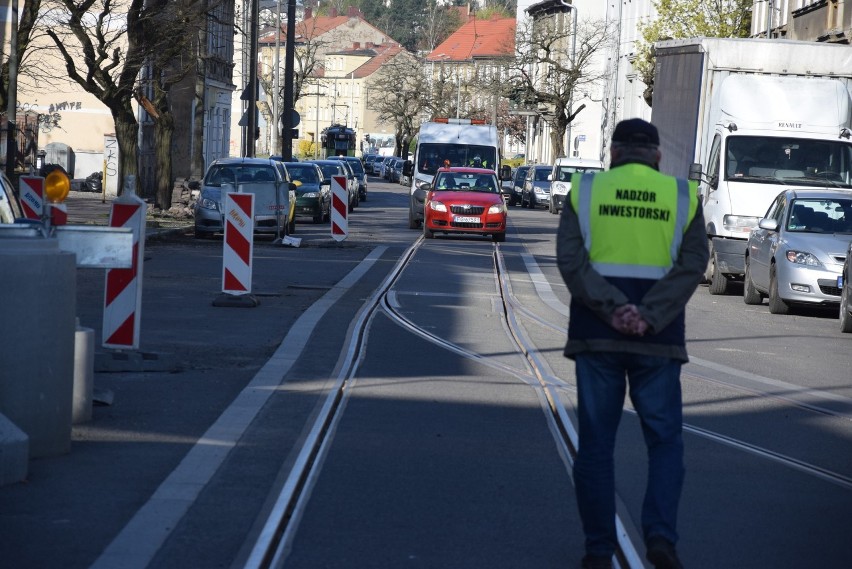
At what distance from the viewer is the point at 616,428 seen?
5441 mm

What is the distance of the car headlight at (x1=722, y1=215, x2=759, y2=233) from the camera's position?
67.4 feet

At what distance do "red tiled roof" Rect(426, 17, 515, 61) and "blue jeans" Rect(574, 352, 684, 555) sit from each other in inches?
5355

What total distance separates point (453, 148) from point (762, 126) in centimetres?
1797

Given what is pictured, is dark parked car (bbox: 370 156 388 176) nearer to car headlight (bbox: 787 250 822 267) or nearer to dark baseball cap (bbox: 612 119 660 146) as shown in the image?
car headlight (bbox: 787 250 822 267)

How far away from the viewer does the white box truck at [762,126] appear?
2095 cm

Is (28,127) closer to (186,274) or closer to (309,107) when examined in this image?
(186,274)

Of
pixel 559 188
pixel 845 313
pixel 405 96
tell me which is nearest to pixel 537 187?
pixel 559 188

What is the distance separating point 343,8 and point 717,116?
18209 centimetres

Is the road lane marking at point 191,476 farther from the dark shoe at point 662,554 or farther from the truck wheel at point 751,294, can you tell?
the truck wheel at point 751,294

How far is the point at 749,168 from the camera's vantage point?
69.6ft

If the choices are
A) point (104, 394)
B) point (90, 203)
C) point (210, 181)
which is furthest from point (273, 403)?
point (90, 203)

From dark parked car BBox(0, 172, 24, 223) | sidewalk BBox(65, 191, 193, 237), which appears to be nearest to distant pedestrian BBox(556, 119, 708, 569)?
dark parked car BBox(0, 172, 24, 223)

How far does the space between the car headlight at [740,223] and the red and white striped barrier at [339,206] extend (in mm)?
7979

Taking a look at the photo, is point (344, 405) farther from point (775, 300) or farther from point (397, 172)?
point (397, 172)
